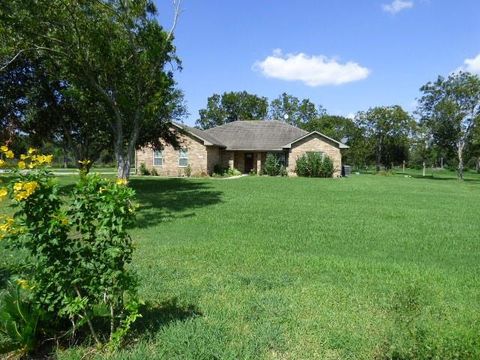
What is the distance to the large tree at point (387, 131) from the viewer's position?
180 feet

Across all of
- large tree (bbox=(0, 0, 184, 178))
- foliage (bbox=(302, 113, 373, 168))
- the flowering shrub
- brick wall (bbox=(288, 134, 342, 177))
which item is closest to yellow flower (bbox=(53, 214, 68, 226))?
the flowering shrub

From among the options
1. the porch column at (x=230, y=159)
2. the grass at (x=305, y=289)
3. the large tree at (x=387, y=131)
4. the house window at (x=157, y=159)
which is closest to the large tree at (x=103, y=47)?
the grass at (x=305, y=289)

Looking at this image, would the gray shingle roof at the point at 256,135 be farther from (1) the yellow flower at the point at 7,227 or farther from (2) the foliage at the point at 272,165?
(1) the yellow flower at the point at 7,227

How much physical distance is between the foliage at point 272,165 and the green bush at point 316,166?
7.11 feet

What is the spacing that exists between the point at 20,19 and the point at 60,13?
124 cm

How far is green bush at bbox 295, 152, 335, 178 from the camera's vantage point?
1298 inches

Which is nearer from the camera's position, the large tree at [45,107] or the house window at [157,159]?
the large tree at [45,107]

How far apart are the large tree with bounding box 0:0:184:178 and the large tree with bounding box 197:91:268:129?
58.1 m

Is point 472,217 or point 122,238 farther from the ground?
point 122,238

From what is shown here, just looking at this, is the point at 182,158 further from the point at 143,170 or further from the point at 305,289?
the point at 305,289

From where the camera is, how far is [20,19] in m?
12.8

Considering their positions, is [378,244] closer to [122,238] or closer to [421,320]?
[421,320]

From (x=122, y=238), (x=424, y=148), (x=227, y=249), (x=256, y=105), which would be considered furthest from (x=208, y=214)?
(x=256, y=105)

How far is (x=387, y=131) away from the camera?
2248 inches
